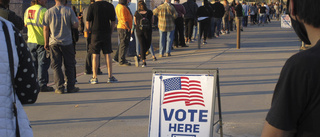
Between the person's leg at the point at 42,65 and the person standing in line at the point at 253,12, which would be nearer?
the person's leg at the point at 42,65

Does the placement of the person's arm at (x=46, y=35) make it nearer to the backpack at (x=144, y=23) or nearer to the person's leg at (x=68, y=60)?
the person's leg at (x=68, y=60)

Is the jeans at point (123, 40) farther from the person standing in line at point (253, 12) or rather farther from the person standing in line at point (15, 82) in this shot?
the person standing in line at point (253, 12)

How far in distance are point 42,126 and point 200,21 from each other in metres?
12.3

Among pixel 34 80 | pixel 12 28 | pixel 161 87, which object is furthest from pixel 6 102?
pixel 161 87

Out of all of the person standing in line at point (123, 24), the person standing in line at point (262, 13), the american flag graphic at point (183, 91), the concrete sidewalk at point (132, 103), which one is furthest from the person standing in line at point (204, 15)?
the person standing in line at point (262, 13)

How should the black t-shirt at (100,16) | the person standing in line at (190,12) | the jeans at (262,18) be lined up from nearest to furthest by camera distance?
the black t-shirt at (100,16) → the person standing in line at (190,12) → the jeans at (262,18)

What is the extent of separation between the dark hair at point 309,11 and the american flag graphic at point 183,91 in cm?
280

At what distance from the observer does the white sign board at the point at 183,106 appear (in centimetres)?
451

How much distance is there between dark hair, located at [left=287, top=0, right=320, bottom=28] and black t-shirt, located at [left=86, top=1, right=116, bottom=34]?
731 cm

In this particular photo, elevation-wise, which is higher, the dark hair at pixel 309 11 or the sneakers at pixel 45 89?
the dark hair at pixel 309 11

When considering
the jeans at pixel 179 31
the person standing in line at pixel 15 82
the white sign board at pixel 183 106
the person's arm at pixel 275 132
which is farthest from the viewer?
the jeans at pixel 179 31

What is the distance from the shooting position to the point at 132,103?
7.42m

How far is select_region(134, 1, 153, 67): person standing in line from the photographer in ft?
36.5

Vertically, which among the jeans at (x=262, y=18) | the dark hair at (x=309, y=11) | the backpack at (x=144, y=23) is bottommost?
the jeans at (x=262, y=18)
